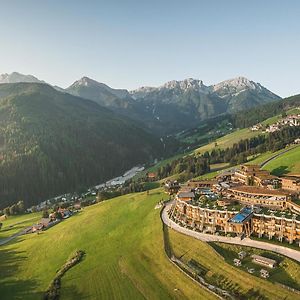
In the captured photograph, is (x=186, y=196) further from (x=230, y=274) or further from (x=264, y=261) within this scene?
(x=264, y=261)

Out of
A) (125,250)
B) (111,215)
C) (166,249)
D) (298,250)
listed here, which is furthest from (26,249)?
(298,250)

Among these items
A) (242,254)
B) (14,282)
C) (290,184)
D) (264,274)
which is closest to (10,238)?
(14,282)

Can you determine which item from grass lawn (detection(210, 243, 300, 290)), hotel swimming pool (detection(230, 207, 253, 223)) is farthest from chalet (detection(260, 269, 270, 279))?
hotel swimming pool (detection(230, 207, 253, 223))

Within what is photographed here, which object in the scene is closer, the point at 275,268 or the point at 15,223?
the point at 275,268

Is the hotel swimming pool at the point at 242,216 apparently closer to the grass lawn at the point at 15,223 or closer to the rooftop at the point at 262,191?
the rooftop at the point at 262,191

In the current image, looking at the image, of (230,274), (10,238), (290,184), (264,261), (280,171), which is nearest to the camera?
(230,274)

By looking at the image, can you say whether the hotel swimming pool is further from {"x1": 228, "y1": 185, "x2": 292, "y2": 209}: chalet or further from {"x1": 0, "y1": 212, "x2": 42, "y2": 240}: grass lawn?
{"x1": 0, "y1": 212, "x2": 42, "y2": 240}: grass lawn

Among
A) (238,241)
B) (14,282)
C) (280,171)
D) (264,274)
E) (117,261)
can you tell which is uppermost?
(280,171)
